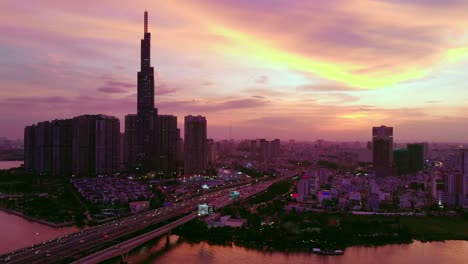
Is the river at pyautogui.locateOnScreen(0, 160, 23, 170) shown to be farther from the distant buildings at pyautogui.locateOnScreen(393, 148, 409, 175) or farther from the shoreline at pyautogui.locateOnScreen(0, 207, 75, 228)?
the distant buildings at pyautogui.locateOnScreen(393, 148, 409, 175)

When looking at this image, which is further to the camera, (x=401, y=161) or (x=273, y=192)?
(x=401, y=161)

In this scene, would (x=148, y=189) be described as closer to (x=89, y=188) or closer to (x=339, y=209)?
(x=89, y=188)

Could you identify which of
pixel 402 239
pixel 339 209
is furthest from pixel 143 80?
pixel 402 239

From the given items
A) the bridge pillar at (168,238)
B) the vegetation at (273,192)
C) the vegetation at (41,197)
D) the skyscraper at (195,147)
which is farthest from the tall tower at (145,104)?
the bridge pillar at (168,238)

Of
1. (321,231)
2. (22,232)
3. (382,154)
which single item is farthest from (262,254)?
(382,154)

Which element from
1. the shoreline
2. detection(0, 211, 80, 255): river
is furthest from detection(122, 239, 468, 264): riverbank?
the shoreline

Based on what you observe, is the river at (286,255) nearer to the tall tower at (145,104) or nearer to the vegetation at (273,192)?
the vegetation at (273,192)

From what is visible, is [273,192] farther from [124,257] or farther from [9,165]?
[9,165]
